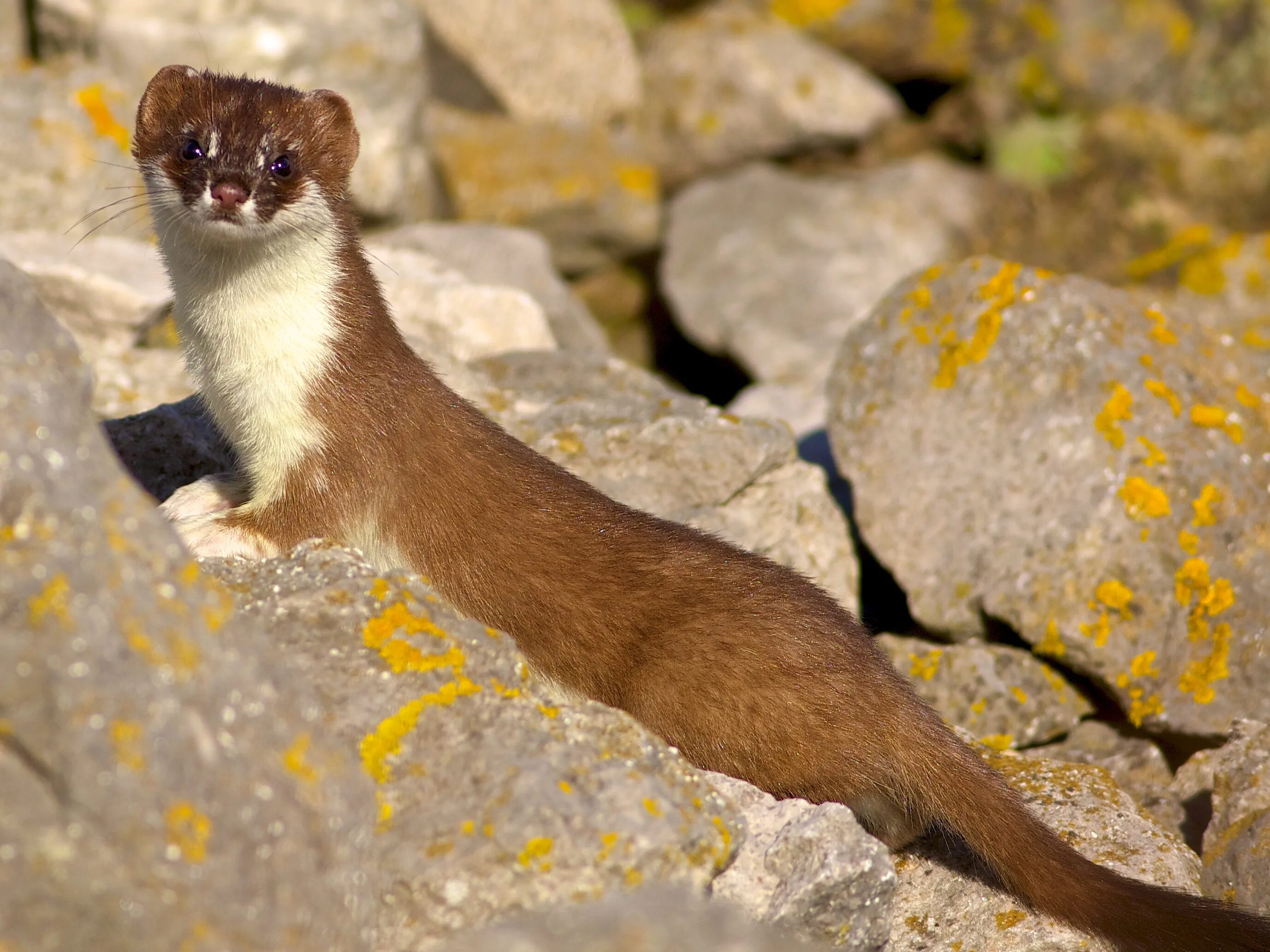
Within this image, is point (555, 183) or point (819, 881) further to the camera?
point (555, 183)

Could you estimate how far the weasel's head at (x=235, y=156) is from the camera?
4773 millimetres

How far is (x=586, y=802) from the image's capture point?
379 centimetres

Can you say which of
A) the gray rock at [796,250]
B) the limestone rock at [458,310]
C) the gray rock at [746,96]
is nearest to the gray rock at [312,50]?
the limestone rock at [458,310]

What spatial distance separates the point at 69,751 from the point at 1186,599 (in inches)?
201

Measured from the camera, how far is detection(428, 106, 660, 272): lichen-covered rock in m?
12.5

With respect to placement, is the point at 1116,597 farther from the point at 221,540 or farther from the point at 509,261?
the point at 509,261

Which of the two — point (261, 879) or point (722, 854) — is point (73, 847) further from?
point (722, 854)

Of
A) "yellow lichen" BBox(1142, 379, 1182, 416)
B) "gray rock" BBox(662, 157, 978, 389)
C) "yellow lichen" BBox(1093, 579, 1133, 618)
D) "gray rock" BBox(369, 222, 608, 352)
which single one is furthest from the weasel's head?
"gray rock" BBox(662, 157, 978, 389)

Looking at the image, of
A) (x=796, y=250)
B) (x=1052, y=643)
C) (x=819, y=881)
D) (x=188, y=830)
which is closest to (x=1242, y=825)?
(x=1052, y=643)

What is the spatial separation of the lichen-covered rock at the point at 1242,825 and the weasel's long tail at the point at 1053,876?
23.5 inches

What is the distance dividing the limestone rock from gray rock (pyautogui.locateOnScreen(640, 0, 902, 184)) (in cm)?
590

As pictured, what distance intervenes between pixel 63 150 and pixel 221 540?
475 centimetres

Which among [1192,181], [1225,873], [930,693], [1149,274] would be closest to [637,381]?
[930,693]

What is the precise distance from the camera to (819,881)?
13.1ft
